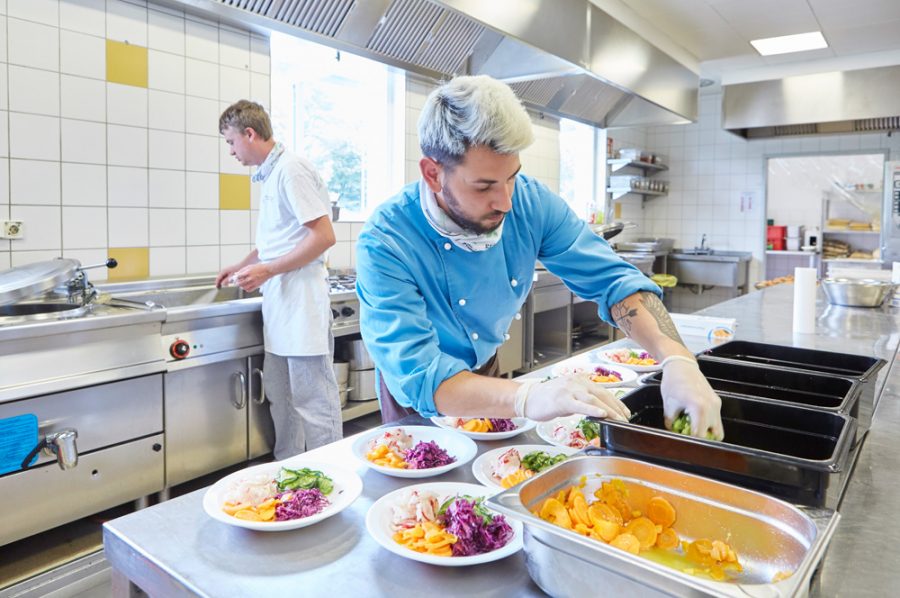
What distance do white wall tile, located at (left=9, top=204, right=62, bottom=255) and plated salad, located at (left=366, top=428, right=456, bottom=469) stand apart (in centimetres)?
229

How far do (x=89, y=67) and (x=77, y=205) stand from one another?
2.12 feet

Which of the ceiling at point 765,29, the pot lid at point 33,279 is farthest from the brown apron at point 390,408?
the ceiling at point 765,29

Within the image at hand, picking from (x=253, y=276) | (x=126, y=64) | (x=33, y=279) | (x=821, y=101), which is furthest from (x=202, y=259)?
(x=821, y=101)

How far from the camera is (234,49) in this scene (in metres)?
3.60

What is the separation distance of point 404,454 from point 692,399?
1.98ft

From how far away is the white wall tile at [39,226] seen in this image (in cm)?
287

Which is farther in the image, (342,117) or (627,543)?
(342,117)

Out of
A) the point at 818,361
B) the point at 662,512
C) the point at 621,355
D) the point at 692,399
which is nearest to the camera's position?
the point at 662,512

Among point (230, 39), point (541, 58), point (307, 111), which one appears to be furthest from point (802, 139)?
point (230, 39)

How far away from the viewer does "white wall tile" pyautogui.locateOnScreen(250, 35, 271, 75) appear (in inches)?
145

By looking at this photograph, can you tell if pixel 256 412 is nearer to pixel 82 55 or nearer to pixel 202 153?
pixel 202 153

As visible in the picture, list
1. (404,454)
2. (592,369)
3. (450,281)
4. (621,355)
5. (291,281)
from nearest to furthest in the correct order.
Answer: (404,454) → (450,281) → (592,369) → (621,355) → (291,281)

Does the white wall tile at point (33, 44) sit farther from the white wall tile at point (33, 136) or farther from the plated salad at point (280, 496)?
the plated salad at point (280, 496)

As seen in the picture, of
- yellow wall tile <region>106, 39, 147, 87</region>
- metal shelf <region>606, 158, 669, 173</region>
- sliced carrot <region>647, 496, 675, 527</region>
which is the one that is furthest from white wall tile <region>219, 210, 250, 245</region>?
metal shelf <region>606, 158, 669, 173</region>
